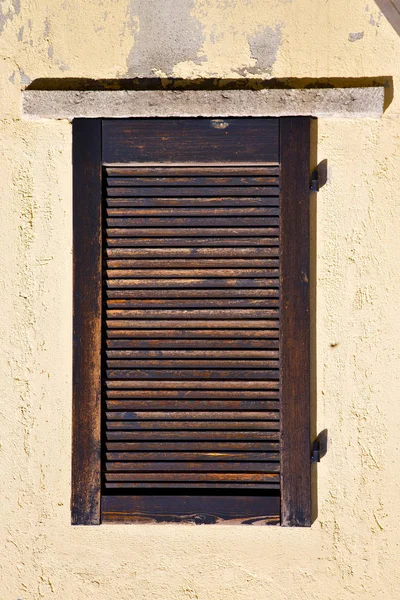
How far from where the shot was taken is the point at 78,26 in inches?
88.0

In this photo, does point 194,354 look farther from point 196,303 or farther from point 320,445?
point 320,445

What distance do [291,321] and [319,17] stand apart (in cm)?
129

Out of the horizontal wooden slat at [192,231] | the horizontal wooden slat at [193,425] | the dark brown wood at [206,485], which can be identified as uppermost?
the horizontal wooden slat at [192,231]

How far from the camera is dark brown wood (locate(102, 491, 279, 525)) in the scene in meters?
2.13

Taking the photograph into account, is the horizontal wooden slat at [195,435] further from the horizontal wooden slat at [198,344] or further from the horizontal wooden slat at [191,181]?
the horizontal wooden slat at [191,181]

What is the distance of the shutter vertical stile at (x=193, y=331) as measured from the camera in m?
2.16

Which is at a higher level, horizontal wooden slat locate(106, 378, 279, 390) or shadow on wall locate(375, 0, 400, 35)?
shadow on wall locate(375, 0, 400, 35)

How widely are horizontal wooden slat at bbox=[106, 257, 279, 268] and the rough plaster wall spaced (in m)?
0.23

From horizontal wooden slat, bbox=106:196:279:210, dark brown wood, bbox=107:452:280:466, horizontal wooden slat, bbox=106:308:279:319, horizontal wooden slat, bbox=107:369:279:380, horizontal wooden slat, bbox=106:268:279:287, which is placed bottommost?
dark brown wood, bbox=107:452:280:466

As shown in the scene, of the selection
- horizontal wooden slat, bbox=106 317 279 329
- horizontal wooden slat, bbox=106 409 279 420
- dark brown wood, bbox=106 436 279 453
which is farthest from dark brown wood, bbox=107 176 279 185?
dark brown wood, bbox=106 436 279 453

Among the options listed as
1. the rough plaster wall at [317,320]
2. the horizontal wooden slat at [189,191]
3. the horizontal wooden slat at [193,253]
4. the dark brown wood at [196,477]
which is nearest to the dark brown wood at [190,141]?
the horizontal wooden slat at [189,191]

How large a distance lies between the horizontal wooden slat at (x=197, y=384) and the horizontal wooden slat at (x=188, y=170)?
0.86 meters

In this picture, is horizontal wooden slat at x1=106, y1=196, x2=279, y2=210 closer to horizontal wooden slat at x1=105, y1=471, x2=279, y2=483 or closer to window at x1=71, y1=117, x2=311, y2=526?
window at x1=71, y1=117, x2=311, y2=526

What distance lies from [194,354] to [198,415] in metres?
0.25
